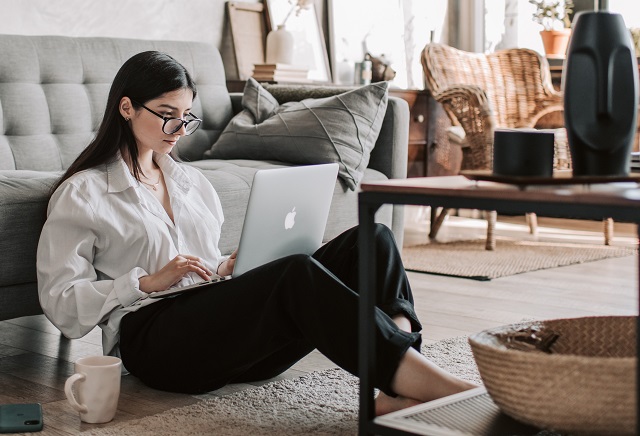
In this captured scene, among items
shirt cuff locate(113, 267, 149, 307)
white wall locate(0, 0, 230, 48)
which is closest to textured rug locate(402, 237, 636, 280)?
white wall locate(0, 0, 230, 48)

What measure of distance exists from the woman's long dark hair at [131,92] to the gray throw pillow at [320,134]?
1.18 m

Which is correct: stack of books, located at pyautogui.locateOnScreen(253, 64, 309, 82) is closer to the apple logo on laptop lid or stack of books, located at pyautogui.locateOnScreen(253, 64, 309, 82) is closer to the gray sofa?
the gray sofa

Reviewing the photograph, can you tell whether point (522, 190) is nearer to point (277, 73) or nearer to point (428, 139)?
point (277, 73)

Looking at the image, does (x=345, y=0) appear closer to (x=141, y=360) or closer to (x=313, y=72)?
(x=313, y=72)

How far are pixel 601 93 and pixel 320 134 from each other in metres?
1.95

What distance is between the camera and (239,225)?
2.81 m

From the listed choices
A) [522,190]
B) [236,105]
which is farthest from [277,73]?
[522,190]

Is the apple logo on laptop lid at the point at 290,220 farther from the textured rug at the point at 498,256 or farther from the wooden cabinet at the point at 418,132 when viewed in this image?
the wooden cabinet at the point at 418,132

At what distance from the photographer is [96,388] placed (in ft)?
5.93

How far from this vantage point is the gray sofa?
2.96 meters

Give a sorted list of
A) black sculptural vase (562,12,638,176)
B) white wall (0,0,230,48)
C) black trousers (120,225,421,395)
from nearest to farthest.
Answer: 1. black sculptural vase (562,12,638,176)
2. black trousers (120,225,421,395)
3. white wall (0,0,230,48)

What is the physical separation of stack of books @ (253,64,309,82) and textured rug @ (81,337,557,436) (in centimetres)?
235

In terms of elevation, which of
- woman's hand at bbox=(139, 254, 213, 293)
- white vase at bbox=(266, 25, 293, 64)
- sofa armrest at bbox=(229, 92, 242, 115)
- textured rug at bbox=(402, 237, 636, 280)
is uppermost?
white vase at bbox=(266, 25, 293, 64)

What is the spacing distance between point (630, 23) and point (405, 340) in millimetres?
4146
